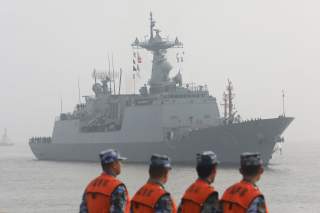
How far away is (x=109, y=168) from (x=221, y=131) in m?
39.1

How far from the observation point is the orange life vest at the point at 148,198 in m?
5.62

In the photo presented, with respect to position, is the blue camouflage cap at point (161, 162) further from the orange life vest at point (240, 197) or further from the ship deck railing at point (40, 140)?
the ship deck railing at point (40, 140)

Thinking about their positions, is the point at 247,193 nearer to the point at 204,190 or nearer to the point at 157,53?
the point at 204,190

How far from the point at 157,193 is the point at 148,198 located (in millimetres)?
84

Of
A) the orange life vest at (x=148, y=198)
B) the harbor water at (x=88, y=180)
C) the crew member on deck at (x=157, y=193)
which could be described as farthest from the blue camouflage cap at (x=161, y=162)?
the harbor water at (x=88, y=180)

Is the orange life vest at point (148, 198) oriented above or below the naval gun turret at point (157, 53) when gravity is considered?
below

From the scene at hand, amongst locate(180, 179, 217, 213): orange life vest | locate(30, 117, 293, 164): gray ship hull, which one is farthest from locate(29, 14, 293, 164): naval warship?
locate(180, 179, 217, 213): orange life vest

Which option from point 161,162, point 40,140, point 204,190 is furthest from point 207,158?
point 40,140

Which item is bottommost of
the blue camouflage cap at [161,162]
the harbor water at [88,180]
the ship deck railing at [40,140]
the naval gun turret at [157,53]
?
the harbor water at [88,180]

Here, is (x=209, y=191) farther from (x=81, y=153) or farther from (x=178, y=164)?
(x=81, y=153)

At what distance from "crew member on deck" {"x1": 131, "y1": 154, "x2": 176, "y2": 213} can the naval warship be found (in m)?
38.9

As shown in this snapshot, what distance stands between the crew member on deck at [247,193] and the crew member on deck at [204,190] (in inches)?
7.1

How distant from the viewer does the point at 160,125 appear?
48.5 meters

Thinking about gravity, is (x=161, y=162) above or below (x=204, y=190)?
above
